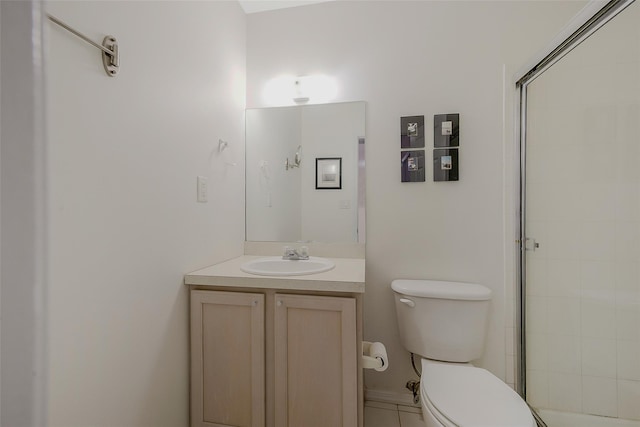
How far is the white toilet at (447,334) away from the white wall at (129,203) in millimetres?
1042

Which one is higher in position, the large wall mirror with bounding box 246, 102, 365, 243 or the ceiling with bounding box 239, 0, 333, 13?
the ceiling with bounding box 239, 0, 333, 13

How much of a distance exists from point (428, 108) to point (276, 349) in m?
1.49

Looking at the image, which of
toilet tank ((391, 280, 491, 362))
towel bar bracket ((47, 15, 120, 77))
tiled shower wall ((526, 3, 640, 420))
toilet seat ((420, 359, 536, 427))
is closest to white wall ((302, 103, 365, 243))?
toilet tank ((391, 280, 491, 362))

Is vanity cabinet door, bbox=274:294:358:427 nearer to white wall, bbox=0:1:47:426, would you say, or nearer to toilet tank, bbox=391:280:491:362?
toilet tank, bbox=391:280:491:362

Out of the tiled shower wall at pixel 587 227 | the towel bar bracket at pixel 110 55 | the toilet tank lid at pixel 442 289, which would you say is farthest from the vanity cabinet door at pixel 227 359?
the tiled shower wall at pixel 587 227

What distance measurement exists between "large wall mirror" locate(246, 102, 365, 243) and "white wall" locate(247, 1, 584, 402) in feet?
0.33

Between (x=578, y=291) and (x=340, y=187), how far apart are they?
48.3 inches

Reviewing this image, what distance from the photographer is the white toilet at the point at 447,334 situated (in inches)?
45.7

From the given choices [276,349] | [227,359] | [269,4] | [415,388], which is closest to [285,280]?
[276,349]

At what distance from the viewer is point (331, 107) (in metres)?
1.78

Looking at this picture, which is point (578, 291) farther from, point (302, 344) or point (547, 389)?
point (302, 344)

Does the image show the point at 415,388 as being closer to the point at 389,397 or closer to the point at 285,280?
the point at 389,397

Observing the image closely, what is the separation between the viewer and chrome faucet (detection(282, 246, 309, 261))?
1647 mm

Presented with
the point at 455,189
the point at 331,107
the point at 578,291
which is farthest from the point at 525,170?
the point at 331,107
